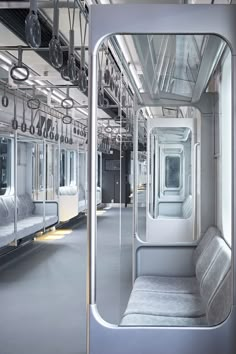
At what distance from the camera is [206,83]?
12.9ft

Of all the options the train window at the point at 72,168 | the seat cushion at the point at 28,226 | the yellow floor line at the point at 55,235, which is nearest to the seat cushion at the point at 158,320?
the seat cushion at the point at 28,226

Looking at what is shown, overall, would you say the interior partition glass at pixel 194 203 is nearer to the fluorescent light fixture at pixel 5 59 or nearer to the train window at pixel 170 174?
the fluorescent light fixture at pixel 5 59

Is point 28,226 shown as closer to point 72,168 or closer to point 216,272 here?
point 216,272

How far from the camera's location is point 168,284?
3.77 m

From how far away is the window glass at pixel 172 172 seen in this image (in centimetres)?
1187

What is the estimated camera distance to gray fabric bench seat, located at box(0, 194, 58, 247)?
7.26 m

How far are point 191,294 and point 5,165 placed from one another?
5801mm

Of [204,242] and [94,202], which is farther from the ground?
[94,202]

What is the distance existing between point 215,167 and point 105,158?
15.4 metres

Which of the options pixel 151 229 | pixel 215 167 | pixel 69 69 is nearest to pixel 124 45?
pixel 69 69

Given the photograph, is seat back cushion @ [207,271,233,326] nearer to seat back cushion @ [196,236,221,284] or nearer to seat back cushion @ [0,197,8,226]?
seat back cushion @ [196,236,221,284]

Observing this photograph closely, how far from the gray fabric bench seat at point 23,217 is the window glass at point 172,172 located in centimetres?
314

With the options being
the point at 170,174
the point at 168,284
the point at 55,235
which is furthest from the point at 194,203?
the point at 170,174

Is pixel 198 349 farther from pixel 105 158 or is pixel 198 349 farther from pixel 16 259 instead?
pixel 105 158
